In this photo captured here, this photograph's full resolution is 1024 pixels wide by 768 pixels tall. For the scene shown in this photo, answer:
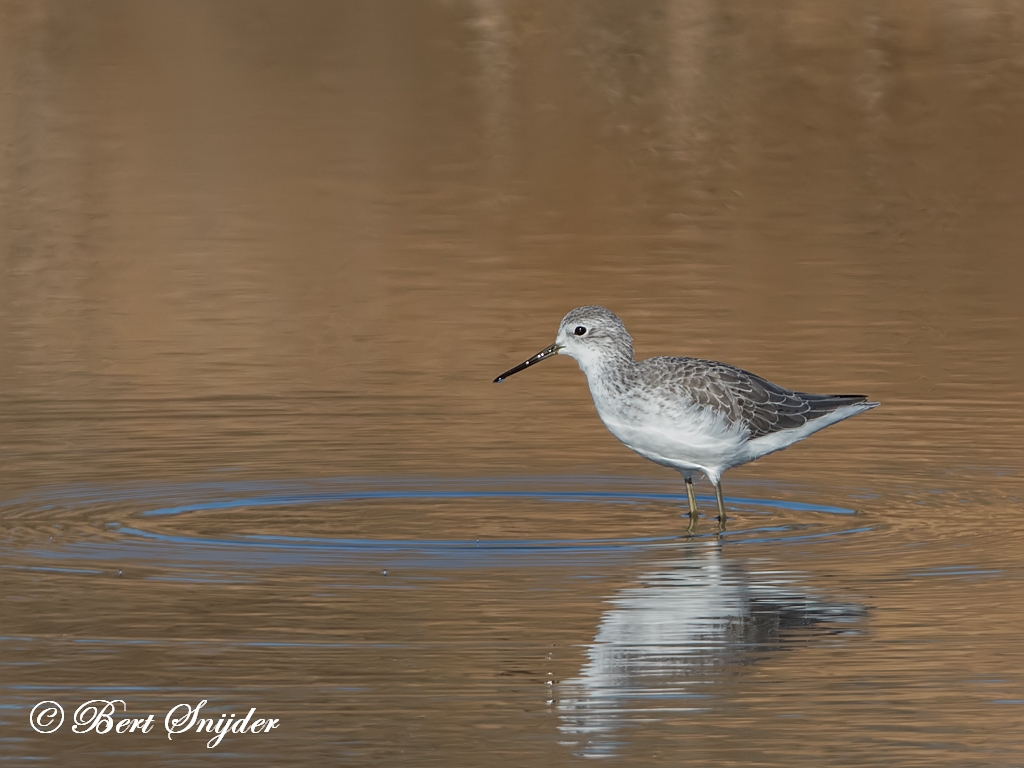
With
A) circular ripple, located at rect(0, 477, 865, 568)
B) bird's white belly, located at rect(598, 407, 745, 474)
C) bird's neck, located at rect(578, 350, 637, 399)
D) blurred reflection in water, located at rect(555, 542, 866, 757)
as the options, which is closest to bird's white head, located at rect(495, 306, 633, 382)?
bird's neck, located at rect(578, 350, 637, 399)

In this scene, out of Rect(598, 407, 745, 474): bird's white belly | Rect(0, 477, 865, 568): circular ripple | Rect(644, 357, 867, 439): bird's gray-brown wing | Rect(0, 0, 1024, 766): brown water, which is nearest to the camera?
Rect(0, 0, 1024, 766): brown water

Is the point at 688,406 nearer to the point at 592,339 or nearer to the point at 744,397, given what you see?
the point at 744,397

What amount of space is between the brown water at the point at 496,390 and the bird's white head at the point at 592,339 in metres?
0.94

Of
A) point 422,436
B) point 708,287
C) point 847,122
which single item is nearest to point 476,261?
point 708,287

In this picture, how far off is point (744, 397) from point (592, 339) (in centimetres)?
115

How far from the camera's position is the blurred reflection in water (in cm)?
978

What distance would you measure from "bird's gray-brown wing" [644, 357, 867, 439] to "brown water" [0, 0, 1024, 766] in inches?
21.9

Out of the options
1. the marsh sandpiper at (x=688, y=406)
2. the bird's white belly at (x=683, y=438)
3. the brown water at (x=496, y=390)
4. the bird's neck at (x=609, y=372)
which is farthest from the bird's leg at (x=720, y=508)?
the bird's neck at (x=609, y=372)

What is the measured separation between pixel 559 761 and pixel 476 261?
62.2 feet

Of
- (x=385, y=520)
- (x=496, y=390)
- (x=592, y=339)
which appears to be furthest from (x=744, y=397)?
(x=496, y=390)

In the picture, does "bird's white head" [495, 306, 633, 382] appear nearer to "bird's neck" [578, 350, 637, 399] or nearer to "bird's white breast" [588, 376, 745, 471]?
"bird's neck" [578, 350, 637, 399]

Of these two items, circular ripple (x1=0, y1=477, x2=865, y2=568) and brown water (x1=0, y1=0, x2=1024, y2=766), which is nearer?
brown water (x1=0, y1=0, x2=1024, y2=766)

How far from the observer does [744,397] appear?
15.1 m

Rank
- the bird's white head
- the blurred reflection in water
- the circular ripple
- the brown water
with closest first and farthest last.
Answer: the blurred reflection in water → the brown water → the circular ripple → the bird's white head
